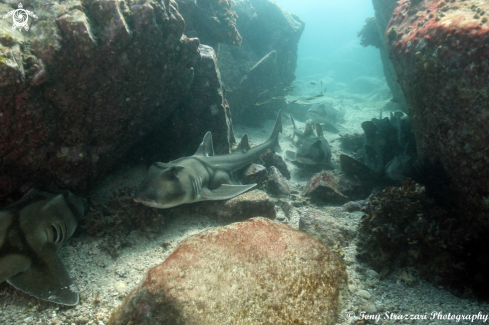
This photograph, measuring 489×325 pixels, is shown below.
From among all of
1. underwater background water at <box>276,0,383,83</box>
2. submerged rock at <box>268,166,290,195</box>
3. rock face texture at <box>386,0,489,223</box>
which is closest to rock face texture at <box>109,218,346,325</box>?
rock face texture at <box>386,0,489,223</box>

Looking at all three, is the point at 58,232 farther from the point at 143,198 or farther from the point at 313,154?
the point at 313,154

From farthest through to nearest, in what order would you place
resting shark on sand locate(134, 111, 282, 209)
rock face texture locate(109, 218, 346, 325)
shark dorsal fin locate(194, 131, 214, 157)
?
shark dorsal fin locate(194, 131, 214, 157)
resting shark on sand locate(134, 111, 282, 209)
rock face texture locate(109, 218, 346, 325)

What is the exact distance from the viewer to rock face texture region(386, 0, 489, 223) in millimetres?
3430

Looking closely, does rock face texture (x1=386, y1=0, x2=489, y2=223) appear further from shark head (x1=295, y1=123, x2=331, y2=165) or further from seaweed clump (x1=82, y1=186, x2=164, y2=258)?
seaweed clump (x1=82, y1=186, x2=164, y2=258)

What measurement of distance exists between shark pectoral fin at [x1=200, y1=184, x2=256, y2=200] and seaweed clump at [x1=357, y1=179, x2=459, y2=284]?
246 centimetres

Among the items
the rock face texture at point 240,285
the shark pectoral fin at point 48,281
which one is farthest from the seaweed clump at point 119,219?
the rock face texture at point 240,285

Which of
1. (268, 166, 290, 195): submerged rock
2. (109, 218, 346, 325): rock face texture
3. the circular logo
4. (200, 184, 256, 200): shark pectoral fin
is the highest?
the circular logo

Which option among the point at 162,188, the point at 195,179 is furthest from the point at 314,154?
the point at 162,188

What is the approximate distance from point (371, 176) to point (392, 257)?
3622 mm

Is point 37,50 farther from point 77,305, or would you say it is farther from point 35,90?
point 77,305

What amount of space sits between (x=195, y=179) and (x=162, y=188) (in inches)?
35.2

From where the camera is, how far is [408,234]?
11.6 ft

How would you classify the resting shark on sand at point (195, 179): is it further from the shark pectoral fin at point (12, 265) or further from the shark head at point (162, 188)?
the shark pectoral fin at point (12, 265)

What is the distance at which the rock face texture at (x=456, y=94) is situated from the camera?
343 centimetres
